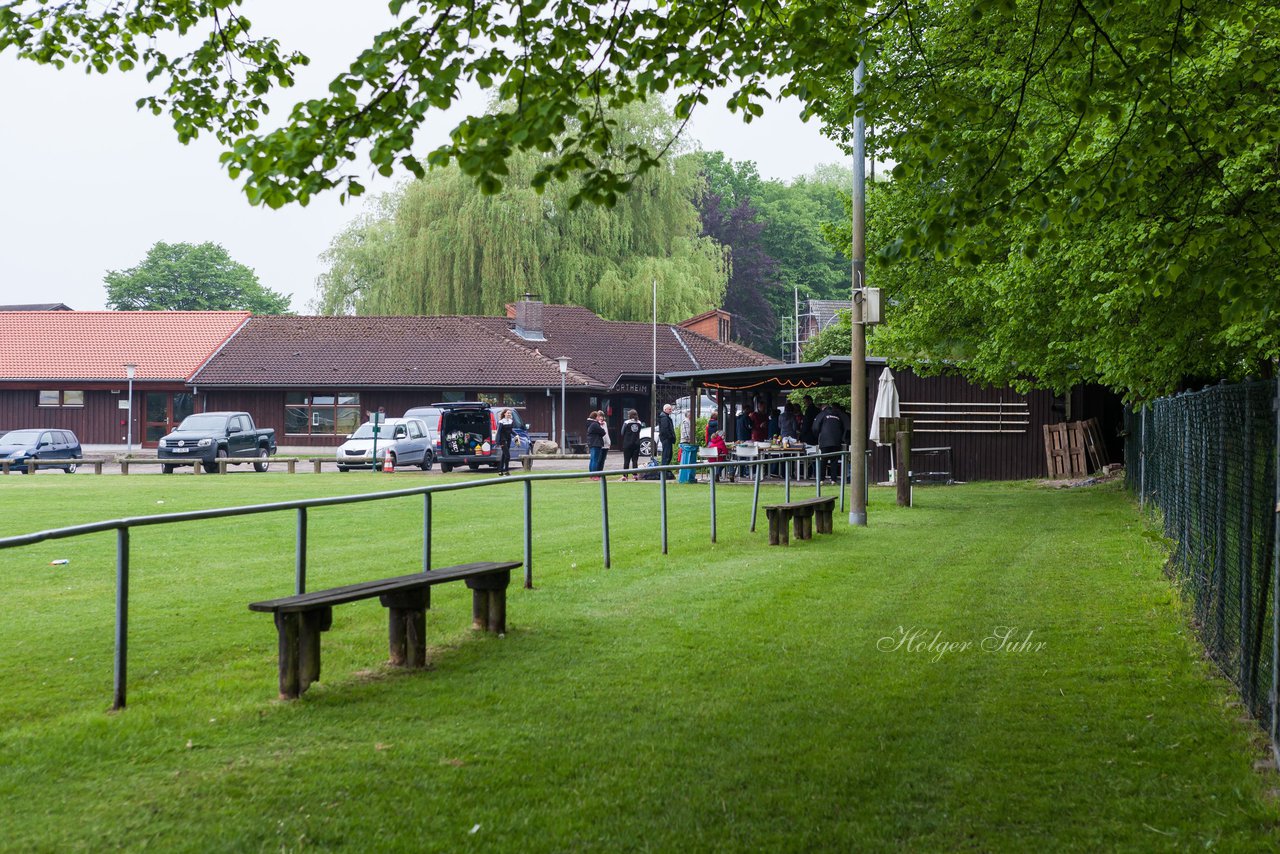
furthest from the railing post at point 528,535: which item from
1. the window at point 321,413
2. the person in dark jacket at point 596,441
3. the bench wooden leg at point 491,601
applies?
the window at point 321,413

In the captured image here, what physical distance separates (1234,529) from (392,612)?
5.15 meters

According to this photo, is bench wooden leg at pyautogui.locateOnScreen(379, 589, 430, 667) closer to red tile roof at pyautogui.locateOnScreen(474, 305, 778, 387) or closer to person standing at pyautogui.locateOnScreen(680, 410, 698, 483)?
person standing at pyautogui.locateOnScreen(680, 410, 698, 483)

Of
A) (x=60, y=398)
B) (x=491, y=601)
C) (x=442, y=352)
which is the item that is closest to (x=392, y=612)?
(x=491, y=601)

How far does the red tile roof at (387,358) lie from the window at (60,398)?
18.3ft

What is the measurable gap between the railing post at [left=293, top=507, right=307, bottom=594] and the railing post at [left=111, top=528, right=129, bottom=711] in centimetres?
123

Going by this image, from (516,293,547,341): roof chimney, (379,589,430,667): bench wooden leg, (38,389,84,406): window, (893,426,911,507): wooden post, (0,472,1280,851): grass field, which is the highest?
(516,293,547,341): roof chimney

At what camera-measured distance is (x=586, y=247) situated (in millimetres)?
54906

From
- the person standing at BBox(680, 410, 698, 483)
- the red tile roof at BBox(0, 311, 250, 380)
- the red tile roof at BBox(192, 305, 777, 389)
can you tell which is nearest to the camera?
the person standing at BBox(680, 410, 698, 483)

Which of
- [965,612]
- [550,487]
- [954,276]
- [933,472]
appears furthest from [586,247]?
[965,612]

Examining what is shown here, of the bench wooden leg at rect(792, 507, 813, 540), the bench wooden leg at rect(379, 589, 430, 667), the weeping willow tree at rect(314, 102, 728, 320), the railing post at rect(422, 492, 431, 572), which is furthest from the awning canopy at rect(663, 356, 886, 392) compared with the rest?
the bench wooden leg at rect(379, 589, 430, 667)

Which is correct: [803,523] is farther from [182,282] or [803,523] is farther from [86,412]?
[182,282]

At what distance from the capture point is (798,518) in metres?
15.8

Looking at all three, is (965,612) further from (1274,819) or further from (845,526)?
(845,526)

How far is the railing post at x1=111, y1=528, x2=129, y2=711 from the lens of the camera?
6688 mm
